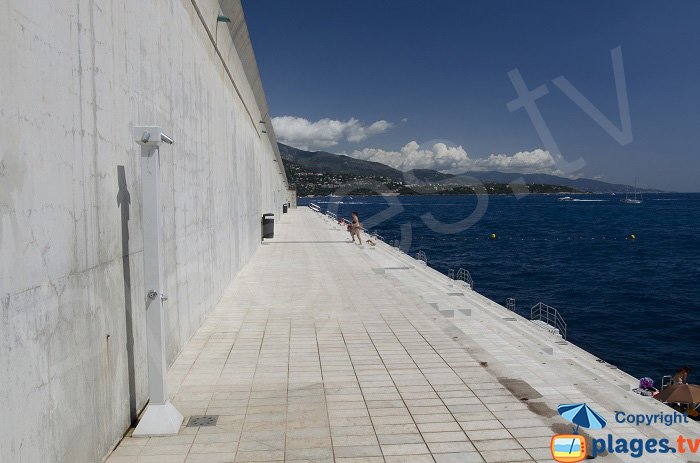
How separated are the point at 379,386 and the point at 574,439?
2.21 metres

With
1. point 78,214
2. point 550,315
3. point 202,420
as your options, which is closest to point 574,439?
point 202,420

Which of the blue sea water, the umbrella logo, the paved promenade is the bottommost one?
the blue sea water

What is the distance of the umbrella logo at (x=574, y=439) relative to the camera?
449 centimetres

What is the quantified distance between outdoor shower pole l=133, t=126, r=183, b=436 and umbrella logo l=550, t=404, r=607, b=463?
11.2ft

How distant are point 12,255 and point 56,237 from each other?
550mm

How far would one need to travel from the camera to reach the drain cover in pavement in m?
5.13

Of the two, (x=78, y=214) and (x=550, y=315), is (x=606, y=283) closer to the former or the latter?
(x=550, y=315)

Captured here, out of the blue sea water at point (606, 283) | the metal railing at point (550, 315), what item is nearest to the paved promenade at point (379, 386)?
the metal railing at point (550, 315)

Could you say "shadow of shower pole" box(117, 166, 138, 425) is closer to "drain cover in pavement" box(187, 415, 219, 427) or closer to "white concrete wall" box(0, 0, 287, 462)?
"white concrete wall" box(0, 0, 287, 462)

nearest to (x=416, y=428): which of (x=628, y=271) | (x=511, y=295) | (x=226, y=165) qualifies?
(x=226, y=165)

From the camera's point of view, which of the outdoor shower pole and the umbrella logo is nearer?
the umbrella logo

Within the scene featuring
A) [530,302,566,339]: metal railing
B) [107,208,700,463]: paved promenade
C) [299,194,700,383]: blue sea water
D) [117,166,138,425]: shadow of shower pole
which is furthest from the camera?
[299,194,700,383]: blue sea water

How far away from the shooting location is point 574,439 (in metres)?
4.70

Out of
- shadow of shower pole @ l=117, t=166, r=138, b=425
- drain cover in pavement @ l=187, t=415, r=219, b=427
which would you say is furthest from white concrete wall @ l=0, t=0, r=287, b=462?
drain cover in pavement @ l=187, t=415, r=219, b=427
